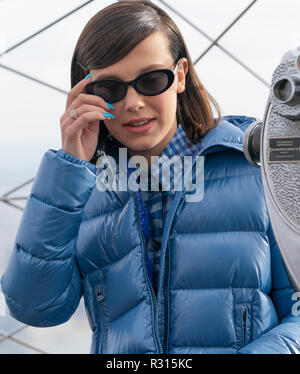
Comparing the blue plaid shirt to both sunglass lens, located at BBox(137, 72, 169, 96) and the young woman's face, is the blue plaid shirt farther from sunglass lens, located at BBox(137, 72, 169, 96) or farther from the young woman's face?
sunglass lens, located at BBox(137, 72, 169, 96)

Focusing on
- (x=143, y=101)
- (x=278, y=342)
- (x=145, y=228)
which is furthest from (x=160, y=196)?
(x=278, y=342)

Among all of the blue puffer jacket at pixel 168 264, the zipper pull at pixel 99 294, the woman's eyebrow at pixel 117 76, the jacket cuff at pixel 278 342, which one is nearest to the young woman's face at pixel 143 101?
the woman's eyebrow at pixel 117 76

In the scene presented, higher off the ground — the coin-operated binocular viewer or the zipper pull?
the coin-operated binocular viewer

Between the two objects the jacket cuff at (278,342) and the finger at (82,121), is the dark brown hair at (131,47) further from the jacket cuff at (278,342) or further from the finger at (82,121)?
the jacket cuff at (278,342)

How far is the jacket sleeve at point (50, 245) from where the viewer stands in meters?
1.23

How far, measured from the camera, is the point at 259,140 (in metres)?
0.95

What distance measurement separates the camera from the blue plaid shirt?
1.27 meters

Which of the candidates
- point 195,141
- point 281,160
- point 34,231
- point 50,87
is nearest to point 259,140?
point 281,160

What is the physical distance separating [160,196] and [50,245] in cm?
25

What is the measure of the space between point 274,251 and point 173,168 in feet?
0.91

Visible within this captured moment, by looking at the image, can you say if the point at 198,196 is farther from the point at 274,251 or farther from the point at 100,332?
the point at 100,332

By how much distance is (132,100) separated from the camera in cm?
122

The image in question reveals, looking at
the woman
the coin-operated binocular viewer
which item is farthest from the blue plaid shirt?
the coin-operated binocular viewer

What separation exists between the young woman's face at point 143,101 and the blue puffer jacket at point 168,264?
0.10 meters
